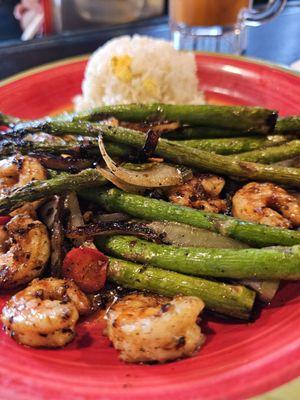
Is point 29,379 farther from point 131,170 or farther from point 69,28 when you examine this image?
point 69,28

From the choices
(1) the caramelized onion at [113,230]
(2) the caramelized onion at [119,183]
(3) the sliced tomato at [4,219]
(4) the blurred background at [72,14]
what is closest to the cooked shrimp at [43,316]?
(1) the caramelized onion at [113,230]

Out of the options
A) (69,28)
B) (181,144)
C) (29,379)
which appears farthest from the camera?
(69,28)

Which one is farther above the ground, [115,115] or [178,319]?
[115,115]

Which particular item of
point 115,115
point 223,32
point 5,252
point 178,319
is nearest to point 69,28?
point 223,32

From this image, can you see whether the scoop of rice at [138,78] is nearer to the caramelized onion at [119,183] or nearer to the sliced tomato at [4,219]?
the caramelized onion at [119,183]

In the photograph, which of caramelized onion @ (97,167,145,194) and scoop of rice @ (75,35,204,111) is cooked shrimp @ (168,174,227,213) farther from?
scoop of rice @ (75,35,204,111)

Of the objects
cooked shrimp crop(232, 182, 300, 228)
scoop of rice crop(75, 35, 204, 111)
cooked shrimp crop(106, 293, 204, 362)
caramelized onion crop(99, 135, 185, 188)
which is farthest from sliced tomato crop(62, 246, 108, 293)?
scoop of rice crop(75, 35, 204, 111)
